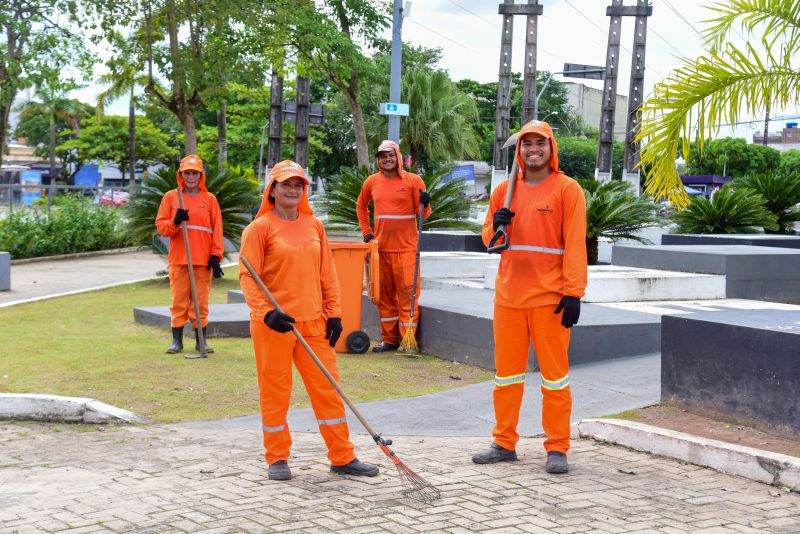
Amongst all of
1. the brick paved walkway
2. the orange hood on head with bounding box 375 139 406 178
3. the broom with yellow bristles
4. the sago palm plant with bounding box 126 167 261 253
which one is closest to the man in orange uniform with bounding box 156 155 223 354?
the orange hood on head with bounding box 375 139 406 178

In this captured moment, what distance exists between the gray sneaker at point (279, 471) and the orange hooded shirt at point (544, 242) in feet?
5.15

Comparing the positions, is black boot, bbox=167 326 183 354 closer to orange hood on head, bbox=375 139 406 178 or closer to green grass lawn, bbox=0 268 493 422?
green grass lawn, bbox=0 268 493 422

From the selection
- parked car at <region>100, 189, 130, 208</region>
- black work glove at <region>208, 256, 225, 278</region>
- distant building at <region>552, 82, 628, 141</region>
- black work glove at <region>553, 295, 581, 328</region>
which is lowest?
black work glove at <region>208, 256, 225, 278</region>

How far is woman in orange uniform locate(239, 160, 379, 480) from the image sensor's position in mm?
6105

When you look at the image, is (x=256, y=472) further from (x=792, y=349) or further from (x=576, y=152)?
(x=576, y=152)

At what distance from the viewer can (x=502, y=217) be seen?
6.36 meters

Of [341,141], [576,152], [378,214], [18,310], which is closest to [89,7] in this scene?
[18,310]

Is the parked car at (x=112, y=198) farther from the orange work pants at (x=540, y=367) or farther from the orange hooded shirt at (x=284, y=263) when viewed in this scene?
the orange work pants at (x=540, y=367)

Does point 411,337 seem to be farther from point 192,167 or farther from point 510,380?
point 510,380

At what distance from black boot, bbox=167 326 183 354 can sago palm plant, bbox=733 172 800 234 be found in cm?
1404

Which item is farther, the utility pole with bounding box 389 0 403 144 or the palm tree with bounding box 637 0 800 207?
the utility pole with bounding box 389 0 403 144

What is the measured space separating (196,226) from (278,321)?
16.4 feet

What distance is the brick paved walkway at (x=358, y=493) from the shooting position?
5266mm

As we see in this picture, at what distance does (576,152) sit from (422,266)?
64.3 metres
